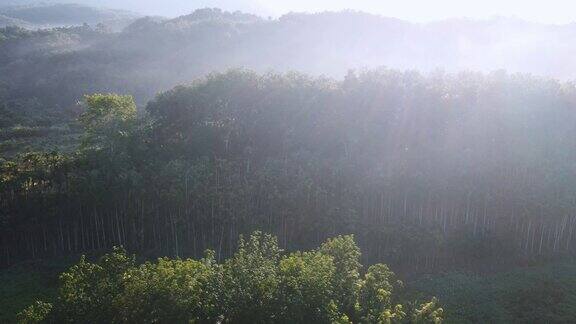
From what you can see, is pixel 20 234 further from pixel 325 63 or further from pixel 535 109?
pixel 325 63

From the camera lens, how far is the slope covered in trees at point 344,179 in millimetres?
23969

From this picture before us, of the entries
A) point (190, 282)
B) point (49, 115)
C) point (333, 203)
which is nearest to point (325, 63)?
point (49, 115)

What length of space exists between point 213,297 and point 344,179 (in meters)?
14.6

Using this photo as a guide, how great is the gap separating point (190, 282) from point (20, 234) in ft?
58.0

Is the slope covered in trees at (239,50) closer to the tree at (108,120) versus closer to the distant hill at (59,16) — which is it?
the tree at (108,120)

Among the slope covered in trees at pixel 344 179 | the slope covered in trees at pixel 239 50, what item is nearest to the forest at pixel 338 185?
the slope covered in trees at pixel 344 179

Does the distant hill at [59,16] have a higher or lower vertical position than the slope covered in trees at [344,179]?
higher

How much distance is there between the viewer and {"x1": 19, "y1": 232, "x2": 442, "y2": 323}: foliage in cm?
1090

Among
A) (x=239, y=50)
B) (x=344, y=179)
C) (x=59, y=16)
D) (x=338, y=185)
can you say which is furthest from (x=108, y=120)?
(x=59, y=16)

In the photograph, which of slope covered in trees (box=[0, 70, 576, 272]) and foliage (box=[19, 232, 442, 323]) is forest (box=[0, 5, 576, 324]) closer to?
slope covered in trees (box=[0, 70, 576, 272])

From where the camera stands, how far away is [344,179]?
24891mm

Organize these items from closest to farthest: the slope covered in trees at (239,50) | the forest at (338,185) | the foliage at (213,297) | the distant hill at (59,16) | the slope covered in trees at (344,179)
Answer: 1. the foliage at (213,297)
2. the forest at (338,185)
3. the slope covered in trees at (344,179)
4. the slope covered in trees at (239,50)
5. the distant hill at (59,16)

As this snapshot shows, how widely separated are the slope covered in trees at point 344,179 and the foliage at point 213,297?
40.7 ft

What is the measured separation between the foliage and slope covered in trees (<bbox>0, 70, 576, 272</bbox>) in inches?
489
